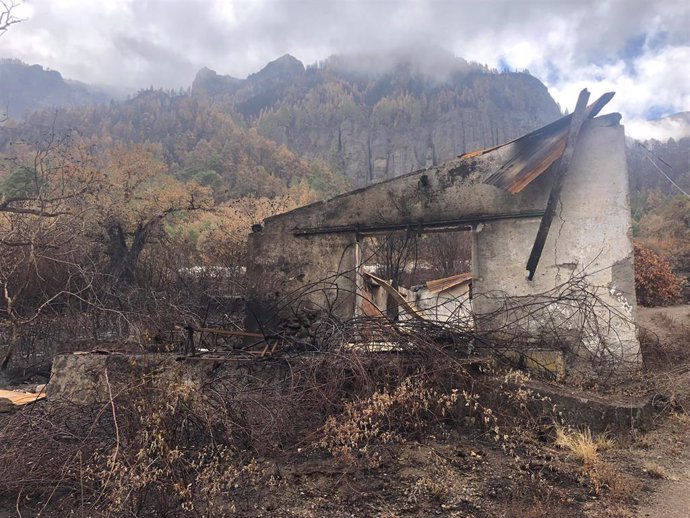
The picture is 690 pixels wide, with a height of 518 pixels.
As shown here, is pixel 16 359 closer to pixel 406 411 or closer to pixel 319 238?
pixel 319 238

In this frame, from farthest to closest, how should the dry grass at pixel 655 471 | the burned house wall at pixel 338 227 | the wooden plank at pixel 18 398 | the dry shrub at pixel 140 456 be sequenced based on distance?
the burned house wall at pixel 338 227 < the wooden plank at pixel 18 398 < the dry grass at pixel 655 471 < the dry shrub at pixel 140 456

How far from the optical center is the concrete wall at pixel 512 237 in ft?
19.7

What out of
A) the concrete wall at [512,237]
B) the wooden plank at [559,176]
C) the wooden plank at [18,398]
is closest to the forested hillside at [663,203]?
the concrete wall at [512,237]

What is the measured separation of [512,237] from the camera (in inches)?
252

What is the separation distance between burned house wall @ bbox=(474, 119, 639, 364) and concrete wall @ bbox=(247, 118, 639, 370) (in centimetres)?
1

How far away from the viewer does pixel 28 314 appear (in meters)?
9.30

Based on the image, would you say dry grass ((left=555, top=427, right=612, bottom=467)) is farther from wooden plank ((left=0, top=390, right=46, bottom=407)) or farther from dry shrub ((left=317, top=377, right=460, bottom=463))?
wooden plank ((left=0, top=390, right=46, bottom=407))

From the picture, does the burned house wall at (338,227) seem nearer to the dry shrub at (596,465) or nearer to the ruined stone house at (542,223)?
the ruined stone house at (542,223)

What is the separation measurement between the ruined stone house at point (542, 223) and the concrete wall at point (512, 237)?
0.01 meters

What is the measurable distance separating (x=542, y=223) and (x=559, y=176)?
653 millimetres

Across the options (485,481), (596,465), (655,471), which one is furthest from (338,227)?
(655,471)

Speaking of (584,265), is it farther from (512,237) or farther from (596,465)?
(596,465)

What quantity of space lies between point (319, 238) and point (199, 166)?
123 feet

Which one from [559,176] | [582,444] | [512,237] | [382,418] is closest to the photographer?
[582,444]
